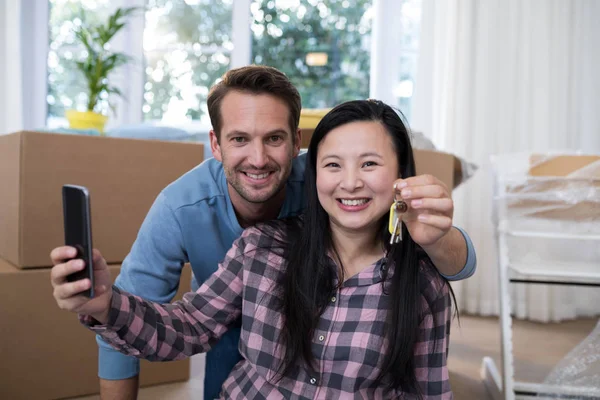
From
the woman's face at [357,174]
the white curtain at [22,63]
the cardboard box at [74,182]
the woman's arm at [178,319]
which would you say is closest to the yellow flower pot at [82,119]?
the cardboard box at [74,182]

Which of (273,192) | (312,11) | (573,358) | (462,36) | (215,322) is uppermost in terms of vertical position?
(312,11)

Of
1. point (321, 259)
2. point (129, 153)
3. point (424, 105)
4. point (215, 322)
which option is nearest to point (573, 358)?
point (321, 259)

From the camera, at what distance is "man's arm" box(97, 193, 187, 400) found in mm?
1198

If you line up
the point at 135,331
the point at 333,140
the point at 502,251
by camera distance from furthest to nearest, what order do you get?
1. the point at 502,251
2. the point at 333,140
3. the point at 135,331

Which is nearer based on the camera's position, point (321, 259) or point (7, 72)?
point (321, 259)

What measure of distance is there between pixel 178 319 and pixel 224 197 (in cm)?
34

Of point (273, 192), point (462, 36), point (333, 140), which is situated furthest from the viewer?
point (462, 36)

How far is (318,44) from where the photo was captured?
3279 mm

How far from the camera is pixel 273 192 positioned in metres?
1.20

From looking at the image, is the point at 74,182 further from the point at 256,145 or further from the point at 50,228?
the point at 256,145

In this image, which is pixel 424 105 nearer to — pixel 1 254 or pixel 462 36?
pixel 462 36

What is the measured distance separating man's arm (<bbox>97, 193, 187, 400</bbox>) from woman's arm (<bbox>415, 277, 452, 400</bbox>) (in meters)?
0.55

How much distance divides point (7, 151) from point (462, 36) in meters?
2.16

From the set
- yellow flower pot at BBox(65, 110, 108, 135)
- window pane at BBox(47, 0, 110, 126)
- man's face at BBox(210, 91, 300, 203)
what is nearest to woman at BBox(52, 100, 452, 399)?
man's face at BBox(210, 91, 300, 203)
